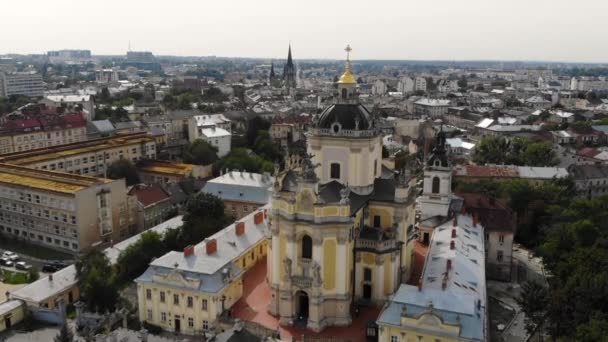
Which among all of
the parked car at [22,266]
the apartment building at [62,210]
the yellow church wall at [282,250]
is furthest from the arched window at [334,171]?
the parked car at [22,266]

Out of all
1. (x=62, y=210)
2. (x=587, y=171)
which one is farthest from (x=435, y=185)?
(x=587, y=171)

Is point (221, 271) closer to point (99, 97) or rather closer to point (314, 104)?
point (314, 104)

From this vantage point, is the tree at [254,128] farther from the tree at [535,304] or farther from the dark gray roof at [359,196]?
the tree at [535,304]

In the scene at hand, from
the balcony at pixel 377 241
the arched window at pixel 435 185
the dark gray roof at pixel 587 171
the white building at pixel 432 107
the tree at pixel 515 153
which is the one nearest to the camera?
the balcony at pixel 377 241

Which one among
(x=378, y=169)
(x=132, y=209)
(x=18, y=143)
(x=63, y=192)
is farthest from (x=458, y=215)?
(x=18, y=143)

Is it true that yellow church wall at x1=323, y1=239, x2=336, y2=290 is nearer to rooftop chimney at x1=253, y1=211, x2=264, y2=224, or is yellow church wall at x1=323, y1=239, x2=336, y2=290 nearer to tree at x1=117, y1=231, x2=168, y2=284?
rooftop chimney at x1=253, y1=211, x2=264, y2=224

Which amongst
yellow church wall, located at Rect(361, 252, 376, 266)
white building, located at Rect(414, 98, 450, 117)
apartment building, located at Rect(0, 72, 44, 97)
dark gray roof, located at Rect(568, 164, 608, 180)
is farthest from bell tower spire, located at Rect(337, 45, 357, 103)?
apartment building, located at Rect(0, 72, 44, 97)

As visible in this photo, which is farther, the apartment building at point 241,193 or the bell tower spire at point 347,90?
the apartment building at point 241,193
